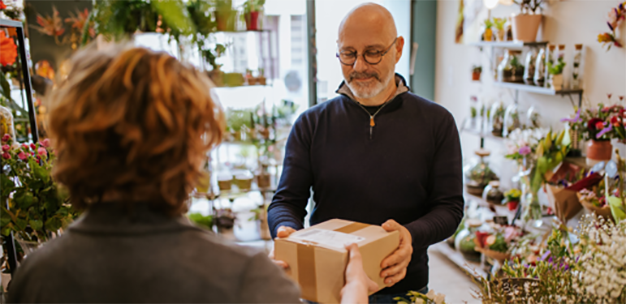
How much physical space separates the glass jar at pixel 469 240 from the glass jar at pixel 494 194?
0.18m

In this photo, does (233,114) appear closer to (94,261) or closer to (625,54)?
(94,261)

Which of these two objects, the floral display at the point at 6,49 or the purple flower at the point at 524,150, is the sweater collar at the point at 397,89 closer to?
the floral display at the point at 6,49

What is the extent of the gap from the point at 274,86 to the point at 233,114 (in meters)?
2.81

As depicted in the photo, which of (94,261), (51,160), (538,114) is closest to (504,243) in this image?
(538,114)

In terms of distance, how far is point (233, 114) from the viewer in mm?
1182

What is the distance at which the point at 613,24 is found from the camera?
242 cm

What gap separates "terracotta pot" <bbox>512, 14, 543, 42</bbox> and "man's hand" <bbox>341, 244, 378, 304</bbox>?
8.03 feet

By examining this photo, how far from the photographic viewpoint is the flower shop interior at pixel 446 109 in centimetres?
121

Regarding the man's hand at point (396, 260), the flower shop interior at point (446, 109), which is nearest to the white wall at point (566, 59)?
the flower shop interior at point (446, 109)

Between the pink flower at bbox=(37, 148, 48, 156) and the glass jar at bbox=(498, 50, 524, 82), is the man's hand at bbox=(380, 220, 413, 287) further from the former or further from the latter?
the glass jar at bbox=(498, 50, 524, 82)

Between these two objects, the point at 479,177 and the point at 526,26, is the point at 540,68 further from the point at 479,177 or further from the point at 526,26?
the point at 479,177

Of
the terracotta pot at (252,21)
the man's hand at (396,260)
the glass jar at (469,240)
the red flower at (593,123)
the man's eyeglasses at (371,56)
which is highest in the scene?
the terracotta pot at (252,21)

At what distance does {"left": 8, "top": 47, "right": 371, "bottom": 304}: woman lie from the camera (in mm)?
556

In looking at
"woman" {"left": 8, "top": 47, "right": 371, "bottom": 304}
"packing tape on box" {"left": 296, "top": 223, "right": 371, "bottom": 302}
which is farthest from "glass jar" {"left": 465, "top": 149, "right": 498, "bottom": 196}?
"woman" {"left": 8, "top": 47, "right": 371, "bottom": 304}
